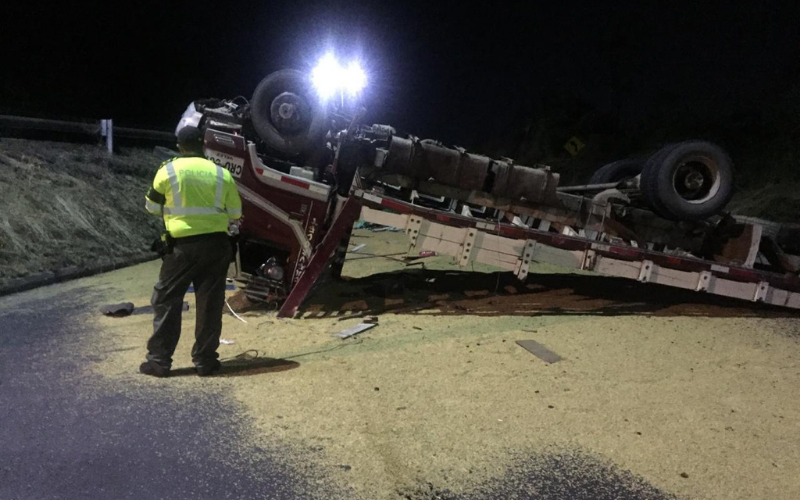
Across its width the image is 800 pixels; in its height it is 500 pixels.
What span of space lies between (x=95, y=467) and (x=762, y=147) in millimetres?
17999

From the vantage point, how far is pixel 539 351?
496cm

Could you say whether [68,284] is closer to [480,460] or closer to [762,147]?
[480,460]

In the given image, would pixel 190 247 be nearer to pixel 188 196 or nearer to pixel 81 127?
pixel 188 196

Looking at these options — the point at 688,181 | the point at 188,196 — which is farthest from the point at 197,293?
the point at 688,181

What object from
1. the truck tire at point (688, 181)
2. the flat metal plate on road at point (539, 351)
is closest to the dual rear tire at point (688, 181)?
the truck tire at point (688, 181)

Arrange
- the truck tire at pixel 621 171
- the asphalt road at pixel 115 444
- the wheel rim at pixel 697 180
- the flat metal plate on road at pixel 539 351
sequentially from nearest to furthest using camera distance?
the asphalt road at pixel 115 444
the flat metal plate on road at pixel 539 351
the wheel rim at pixel 697 180
the truck tire at pixel 621 171

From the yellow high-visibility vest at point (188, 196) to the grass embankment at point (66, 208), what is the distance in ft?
12.0

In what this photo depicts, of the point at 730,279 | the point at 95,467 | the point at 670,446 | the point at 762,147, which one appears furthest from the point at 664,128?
the point at 95,467

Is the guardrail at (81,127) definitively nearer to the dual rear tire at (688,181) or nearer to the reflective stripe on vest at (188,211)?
the reflective stripe on vest at (188,211)

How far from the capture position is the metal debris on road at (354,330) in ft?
17.3

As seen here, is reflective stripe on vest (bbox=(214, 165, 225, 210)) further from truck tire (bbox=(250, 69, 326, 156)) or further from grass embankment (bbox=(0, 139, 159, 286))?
grass embankment (bbox=(0, 139, 159, 286))

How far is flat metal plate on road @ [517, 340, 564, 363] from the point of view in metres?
4.82

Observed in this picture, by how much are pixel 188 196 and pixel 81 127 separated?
9.15 m

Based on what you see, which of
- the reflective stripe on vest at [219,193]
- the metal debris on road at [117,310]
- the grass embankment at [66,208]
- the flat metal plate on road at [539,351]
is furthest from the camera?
the grass embankment at [66,208]
